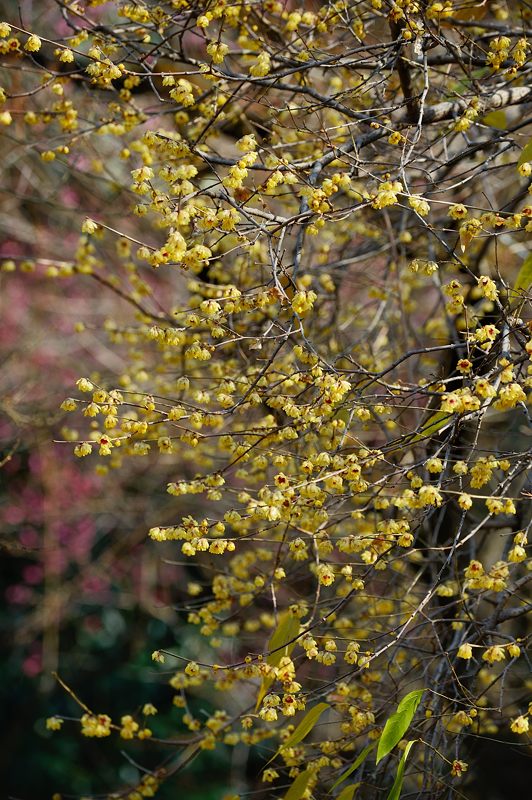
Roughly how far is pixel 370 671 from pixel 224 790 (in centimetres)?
320

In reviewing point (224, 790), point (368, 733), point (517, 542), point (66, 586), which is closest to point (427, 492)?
point (517, 542)

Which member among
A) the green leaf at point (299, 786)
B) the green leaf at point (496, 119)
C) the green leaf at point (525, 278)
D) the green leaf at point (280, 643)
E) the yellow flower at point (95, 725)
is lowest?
the yellow flower at point (95, 725)

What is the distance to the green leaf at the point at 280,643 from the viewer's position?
6.66 feet

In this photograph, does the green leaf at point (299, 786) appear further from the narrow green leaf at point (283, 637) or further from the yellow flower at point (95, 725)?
the yellow flower at point (95, 725)

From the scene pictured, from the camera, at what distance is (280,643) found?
2170 mm

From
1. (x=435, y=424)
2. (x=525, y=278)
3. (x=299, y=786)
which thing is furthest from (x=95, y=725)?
(x=525, y=278)

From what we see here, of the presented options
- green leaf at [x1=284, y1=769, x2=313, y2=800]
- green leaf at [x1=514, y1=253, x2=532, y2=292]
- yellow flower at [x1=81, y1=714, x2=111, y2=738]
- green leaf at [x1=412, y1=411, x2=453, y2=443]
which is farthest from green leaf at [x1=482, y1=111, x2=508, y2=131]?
yellow flower at [x1=81, y1=714, x2=111, y2=738]

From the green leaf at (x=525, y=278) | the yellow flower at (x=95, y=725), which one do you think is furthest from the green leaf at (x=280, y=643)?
the green leaf at (x=525, y=278)

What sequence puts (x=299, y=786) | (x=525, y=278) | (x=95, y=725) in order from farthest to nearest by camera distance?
(x=95, y=725), (x=299, y=786), (x=525, y=278)

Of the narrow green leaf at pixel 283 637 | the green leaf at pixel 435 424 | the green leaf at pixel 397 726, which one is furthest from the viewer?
the narrow green leaf at pixel 283 637

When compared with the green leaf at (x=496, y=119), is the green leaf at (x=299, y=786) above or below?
below

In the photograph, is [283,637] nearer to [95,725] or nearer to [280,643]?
[280,643]

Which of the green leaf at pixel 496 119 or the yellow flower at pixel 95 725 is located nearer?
the yellow flower at pixel 95 725

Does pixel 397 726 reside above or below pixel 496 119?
below
